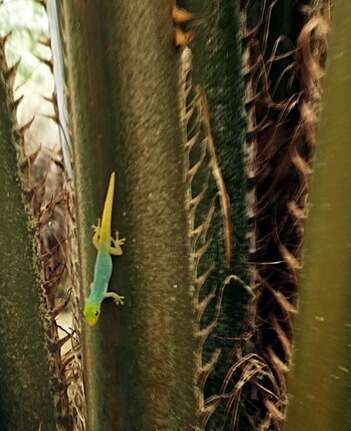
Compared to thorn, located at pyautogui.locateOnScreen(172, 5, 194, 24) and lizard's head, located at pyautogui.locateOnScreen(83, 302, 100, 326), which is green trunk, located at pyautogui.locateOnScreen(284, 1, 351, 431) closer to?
thorn, located at pyautogui.locateOnScreen(172, 5, 194, 24)

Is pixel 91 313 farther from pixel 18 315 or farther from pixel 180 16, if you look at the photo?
pixel 180 16

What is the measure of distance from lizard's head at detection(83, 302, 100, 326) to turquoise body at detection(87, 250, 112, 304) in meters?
0.01

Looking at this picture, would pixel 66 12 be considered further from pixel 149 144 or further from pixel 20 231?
pixel 20 231

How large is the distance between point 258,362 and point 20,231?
463 mm

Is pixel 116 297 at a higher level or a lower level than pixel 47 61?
lower

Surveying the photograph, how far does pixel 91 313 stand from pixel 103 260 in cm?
10

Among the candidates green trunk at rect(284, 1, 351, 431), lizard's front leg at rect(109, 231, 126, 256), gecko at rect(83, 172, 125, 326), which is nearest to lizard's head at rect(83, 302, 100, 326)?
gecko at rect(83, 172, 125, 326)

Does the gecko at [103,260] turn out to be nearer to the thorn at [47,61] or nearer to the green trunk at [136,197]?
the green trunk at [136,197]

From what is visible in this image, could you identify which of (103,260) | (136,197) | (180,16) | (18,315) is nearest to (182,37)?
(180,16)

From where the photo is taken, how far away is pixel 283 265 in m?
0.90

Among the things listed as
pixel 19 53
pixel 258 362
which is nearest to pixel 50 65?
pixel 19 53

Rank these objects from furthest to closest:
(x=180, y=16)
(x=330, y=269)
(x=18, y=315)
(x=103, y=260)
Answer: (x=18, y=315), (x=103, y=260), (x=180, y=16), (x=330, y=269)

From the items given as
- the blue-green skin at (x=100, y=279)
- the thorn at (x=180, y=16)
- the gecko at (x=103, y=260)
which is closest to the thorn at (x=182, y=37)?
the thorn at (x=180, y=16)

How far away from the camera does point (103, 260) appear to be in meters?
0.94
